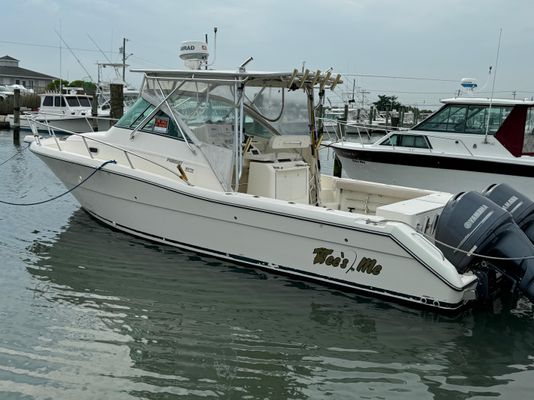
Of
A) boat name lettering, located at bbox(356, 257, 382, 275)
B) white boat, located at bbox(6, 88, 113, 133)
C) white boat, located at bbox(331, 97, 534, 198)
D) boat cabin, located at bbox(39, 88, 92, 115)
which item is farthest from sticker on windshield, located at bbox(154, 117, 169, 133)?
boat cabin, located at bbox(39, 88, 92, 115)

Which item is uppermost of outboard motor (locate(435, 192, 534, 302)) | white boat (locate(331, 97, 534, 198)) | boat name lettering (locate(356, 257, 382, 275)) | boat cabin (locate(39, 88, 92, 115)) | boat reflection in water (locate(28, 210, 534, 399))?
boat cabin (locate(39, 88, 92, 115))

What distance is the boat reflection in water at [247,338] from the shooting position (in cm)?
406

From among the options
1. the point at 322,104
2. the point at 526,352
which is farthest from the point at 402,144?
the point at 526,352

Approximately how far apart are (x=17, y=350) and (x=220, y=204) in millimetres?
2610

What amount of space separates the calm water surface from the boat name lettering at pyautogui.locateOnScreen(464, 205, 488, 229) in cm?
93

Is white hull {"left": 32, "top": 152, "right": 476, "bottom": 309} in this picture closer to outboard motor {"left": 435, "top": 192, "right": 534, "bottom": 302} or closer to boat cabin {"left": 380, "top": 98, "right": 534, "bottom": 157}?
outboard motor {"left": 435, "top": 192, "right": 534, "bottom": 302}

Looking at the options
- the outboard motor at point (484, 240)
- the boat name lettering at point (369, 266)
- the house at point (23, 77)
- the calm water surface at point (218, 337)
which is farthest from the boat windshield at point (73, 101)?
the house at point (23, 77)

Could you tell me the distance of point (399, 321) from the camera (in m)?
5.21

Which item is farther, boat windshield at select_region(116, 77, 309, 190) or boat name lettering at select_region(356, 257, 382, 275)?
boat windshield at select_region(116, 77, 309, 190)

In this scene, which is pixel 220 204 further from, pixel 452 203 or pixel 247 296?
pixel 452 203

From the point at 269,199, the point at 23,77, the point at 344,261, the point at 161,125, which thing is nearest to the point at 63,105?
the point at 161,125

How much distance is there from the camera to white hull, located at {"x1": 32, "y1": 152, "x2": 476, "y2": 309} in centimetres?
517

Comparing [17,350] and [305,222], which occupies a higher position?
[305,222]

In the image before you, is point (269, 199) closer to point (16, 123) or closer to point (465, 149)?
point (465, 149)
